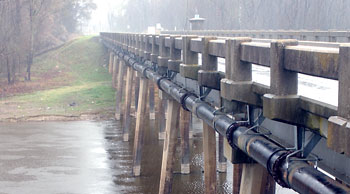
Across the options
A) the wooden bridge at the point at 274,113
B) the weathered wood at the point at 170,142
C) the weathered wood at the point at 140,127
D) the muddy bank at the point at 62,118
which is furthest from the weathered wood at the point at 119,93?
the wooden bridge at the point at 274,113

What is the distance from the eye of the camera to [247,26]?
4606 cm

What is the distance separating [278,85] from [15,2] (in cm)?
4233

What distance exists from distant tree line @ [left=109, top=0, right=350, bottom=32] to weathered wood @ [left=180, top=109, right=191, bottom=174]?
985 cm

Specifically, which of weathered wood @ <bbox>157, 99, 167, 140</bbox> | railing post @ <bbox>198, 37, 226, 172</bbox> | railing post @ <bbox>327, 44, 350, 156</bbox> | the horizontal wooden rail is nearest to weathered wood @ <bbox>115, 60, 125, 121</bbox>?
weathered wood @ <bbox>157, 99, 167, 140</bbox>

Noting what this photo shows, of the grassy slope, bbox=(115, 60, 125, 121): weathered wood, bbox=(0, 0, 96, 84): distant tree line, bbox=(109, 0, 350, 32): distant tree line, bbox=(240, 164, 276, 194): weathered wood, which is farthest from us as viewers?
bbox=(0, 0, 96, 84): distant tree line

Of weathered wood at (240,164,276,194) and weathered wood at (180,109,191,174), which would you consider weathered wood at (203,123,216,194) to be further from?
weathered wood at (180,109,191,174)

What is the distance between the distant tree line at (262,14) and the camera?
35625 millimetres

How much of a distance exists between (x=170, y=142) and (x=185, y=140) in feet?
14.0

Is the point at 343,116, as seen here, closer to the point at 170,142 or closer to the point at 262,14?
the point at 170,142

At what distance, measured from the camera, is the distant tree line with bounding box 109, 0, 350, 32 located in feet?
117

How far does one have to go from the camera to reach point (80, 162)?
20.0 metres

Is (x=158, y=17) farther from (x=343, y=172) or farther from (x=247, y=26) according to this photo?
(x=343, y=172)

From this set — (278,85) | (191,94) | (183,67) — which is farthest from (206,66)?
(278,85)

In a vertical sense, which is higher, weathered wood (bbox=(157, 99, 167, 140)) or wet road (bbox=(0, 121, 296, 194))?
weathered wood (bbox=(157, 99, 167, 140))
